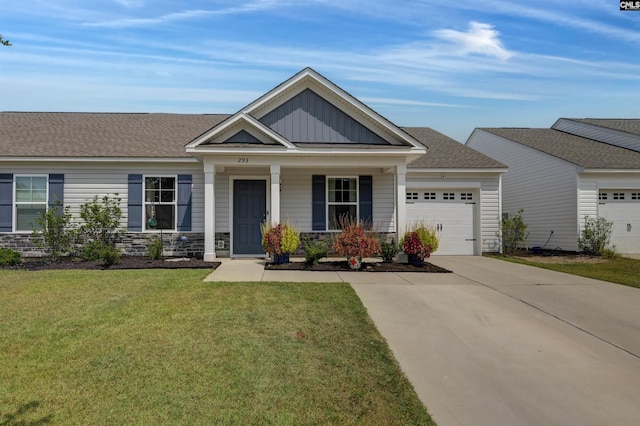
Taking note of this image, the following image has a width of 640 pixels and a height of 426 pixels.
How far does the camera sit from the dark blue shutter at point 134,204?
1245 cm

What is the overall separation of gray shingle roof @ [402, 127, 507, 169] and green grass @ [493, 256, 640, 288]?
3274 mm

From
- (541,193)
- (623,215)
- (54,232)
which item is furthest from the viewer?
(541,193)

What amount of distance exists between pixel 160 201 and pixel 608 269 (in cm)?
1286

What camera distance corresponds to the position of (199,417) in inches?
118

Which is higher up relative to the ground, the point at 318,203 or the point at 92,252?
the point at 318,203

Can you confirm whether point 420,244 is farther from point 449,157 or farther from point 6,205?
point 6,205

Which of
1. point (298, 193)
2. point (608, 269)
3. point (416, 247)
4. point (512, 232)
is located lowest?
point (608, 269)

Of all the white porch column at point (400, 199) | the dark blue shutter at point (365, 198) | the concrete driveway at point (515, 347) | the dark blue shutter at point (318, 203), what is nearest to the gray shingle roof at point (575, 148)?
the white porch column at point (400, 199)

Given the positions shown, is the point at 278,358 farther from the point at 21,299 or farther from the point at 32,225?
the point at 32,225

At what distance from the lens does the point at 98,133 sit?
13.9 metres

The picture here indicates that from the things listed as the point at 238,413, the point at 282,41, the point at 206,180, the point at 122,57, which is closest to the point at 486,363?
the point at 238,413

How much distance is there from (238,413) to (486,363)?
8.52 feet

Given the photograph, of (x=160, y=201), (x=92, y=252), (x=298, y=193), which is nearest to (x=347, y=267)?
(x=298, y=193)

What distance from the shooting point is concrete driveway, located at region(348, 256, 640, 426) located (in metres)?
3.30
